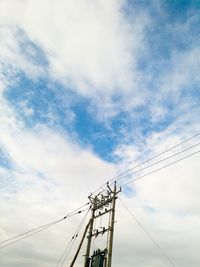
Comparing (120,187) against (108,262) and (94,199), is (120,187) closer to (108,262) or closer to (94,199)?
(94,199)

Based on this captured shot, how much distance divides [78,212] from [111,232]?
680 cm

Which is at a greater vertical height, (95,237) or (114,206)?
(114,206)

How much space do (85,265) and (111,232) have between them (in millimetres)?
4748

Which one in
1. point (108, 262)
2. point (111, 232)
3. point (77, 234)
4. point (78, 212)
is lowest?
point (108, 262)

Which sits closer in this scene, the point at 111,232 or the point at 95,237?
the point at 111,232

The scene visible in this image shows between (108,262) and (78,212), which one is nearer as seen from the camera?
(108,262)

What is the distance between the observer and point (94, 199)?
23.0 meters

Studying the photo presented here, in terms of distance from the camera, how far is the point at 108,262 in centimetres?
1742

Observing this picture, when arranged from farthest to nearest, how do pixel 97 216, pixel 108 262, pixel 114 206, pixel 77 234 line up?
pixel 77 234 → pixel 97 216 → pixel 114 206 → pixel 108 262

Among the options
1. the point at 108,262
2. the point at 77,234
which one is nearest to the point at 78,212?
the point at 77,234

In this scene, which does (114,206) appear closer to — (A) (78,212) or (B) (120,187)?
(B) (120,187)

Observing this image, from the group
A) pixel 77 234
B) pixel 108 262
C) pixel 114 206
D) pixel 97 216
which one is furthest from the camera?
pixel 77 234

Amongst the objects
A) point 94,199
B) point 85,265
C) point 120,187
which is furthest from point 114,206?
point 85,265

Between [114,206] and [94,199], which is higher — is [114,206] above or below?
below
